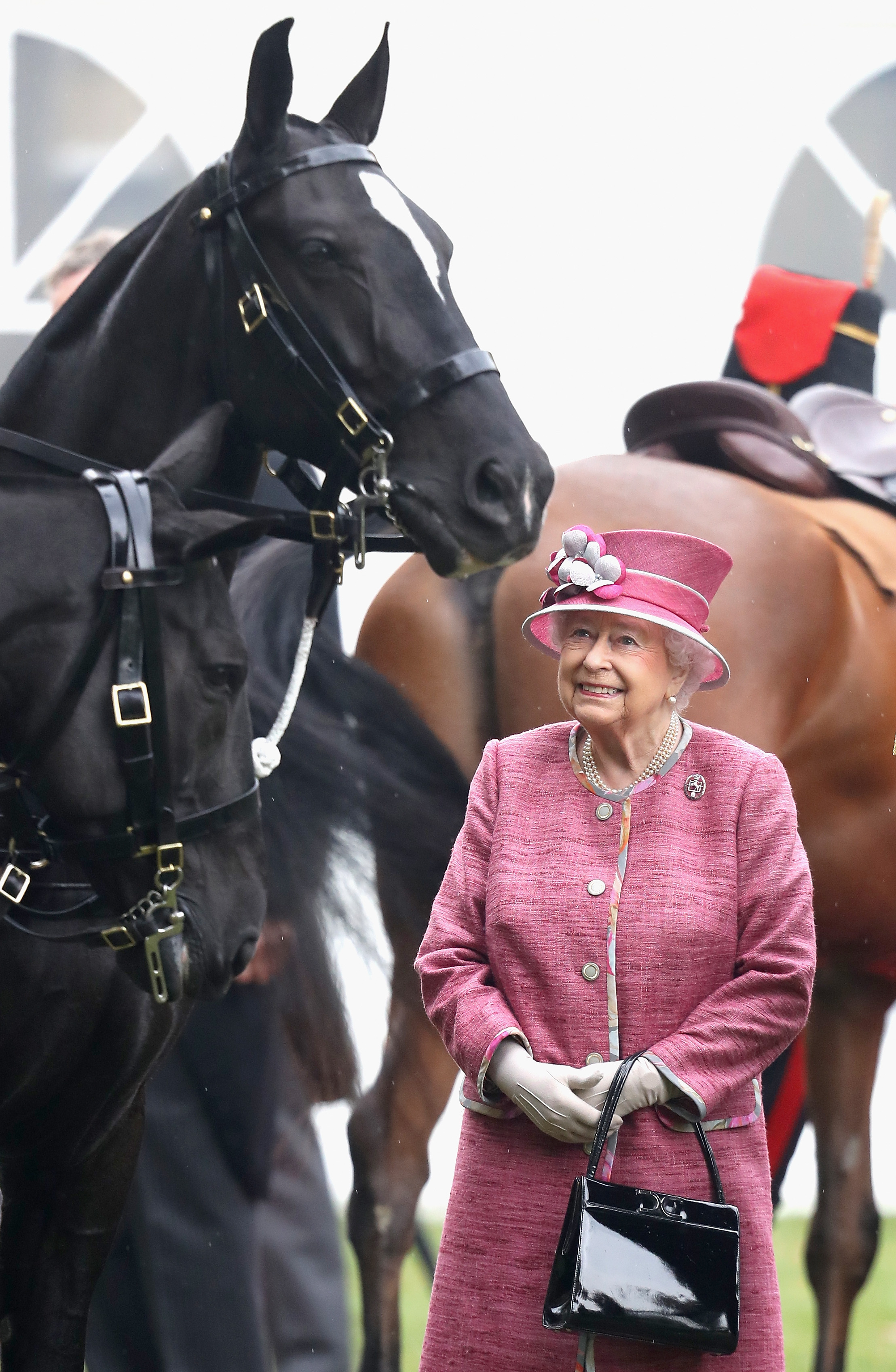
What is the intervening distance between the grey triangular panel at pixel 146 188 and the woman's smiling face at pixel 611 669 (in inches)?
60.3

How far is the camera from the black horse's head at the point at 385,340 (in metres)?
1.92

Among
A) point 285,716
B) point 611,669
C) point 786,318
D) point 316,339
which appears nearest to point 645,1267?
point 611,669

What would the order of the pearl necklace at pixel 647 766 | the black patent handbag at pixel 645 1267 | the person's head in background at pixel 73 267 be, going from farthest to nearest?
the person's head in background at pixel 73 267 → the pearl necklace at pixel 647 766 → the black patent handbag at pixel 645 1267

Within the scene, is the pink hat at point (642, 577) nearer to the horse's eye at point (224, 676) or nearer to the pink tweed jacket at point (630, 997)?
the pink tweed jacket at point (630, 997)

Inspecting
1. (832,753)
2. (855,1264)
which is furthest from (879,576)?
(855,1264)

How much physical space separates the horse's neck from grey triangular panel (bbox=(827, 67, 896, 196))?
4.73ft

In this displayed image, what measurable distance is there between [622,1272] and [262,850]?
0.57 metres

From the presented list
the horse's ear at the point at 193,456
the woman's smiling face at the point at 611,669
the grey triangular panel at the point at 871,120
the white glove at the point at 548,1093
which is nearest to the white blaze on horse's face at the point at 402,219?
the horse's ear at the point at 193,456

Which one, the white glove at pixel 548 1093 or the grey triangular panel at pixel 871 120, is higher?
the grey triangular panel at pixel 871 120

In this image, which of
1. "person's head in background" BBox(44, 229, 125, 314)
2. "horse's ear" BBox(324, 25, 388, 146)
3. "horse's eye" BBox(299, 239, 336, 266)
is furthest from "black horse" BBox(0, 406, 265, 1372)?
"person's head in background" BBox(44, 229, 125, 314)

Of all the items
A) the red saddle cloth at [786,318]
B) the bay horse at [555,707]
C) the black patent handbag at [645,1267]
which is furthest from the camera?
the red saddle cloth at [786,318]

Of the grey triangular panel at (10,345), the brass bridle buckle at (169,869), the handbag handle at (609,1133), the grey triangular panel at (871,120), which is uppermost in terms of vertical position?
the grey triangular panel at (871,120)

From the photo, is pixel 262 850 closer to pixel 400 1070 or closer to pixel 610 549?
pixel 610 549

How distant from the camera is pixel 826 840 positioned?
2.61 m
